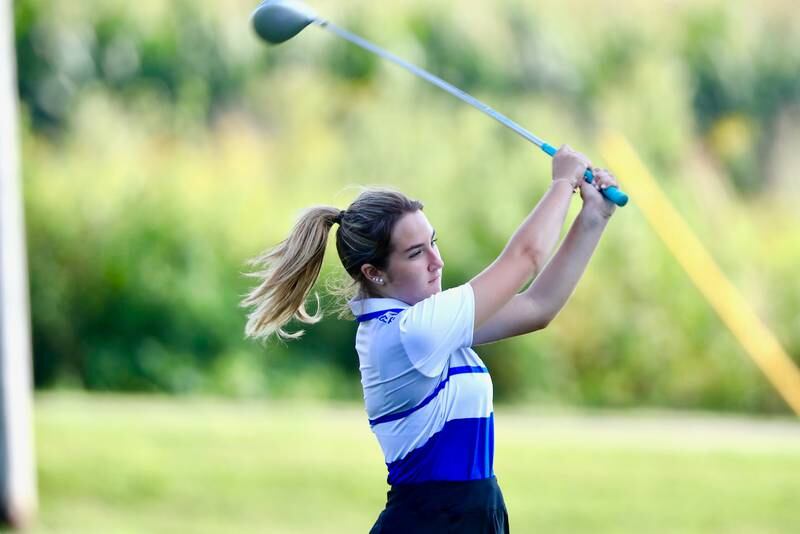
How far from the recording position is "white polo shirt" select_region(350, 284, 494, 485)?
2912 mm

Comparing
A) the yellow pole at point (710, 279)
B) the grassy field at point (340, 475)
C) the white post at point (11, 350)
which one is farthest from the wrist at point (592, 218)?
the yellow pole at point (710, 279)

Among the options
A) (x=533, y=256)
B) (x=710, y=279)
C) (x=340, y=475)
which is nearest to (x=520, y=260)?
(x=533, y=256)

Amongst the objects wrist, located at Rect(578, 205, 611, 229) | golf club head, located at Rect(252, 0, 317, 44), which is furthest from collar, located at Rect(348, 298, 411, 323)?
golf club head, located at Rect(252, 0, 317, 44)

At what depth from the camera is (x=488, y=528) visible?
3.05m

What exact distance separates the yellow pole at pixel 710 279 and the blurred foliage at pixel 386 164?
0.09 m

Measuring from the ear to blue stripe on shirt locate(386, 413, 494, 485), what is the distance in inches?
14.1

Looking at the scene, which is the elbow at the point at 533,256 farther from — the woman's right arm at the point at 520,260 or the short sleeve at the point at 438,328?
the short sleeve at the point at 438,328

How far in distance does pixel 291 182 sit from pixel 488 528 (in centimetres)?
802

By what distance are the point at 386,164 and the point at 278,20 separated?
23.8 ft

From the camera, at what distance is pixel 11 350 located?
7715 millimetres

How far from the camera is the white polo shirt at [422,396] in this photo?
291cm

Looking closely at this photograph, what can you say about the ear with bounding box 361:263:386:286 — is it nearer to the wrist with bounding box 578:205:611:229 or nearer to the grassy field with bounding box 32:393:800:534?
the wrist with bounding box 578:205:611:229

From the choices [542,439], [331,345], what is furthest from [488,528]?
[331,345]

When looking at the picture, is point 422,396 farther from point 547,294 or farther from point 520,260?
point 547,294
